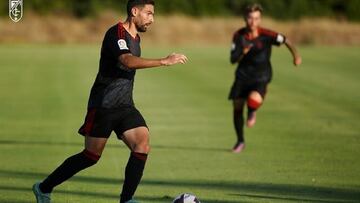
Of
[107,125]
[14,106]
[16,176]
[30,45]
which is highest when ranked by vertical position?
[107,125]

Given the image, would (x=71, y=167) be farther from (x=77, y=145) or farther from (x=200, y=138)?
(x=200, y=138)

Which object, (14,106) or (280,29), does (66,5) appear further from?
(14,106)

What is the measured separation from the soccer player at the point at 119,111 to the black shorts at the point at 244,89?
246 inches

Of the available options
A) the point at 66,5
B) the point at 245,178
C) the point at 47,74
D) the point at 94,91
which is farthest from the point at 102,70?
the point at 66,5

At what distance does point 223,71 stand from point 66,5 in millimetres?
29468

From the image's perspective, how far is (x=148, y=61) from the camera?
9141 millimetres

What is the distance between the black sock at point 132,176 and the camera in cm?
952

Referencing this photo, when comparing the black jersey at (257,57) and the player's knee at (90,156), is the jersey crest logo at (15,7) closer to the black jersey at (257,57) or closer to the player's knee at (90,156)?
the black jersey at (257,57)

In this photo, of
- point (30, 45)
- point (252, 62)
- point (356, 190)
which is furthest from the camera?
point (30, 45)

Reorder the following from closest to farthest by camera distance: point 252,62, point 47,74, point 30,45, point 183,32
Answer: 1. point 252,62
2. point 47,74
3. point 30,45
4. point 183,32

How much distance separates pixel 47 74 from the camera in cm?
3419

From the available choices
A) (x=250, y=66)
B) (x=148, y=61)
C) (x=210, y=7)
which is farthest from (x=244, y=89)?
(x=210, y=7)

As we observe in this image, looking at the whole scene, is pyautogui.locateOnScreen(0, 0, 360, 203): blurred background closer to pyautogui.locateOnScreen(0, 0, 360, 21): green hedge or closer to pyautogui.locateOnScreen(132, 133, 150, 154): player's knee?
pyautogui.locateOnScreen(132, 133, 150, 154): player's knee

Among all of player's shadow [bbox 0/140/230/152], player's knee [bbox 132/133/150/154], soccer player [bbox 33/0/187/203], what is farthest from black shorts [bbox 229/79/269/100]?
player's knee [bbox 132/133/150/154]
